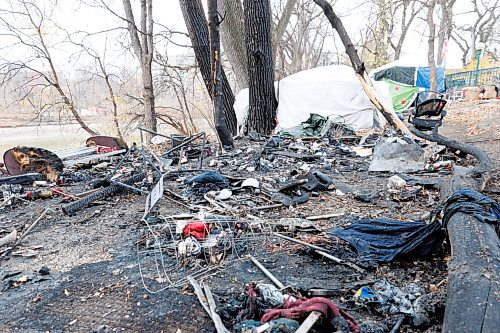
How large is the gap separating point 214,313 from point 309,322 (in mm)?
597

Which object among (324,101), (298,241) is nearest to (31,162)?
(298,241)

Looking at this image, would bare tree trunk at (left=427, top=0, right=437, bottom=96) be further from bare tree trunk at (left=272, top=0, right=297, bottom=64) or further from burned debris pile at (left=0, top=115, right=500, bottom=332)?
burned debris pile at (left=0, top=115, right=500, bottom=332)

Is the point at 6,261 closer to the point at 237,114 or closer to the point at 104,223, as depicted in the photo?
the point at 104,223

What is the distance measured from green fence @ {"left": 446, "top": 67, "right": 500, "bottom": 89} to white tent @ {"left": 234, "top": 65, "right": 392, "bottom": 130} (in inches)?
554

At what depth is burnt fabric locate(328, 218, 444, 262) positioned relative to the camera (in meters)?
2.63

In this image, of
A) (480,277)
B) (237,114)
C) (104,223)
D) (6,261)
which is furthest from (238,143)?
(480,277)

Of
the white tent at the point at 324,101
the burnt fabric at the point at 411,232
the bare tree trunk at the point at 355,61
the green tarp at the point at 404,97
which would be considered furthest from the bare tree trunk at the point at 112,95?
the burnt fabric at the point at 411,232

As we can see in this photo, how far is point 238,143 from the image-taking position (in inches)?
340

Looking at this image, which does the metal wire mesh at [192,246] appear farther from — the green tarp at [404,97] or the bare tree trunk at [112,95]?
the green tarp at [404,97]

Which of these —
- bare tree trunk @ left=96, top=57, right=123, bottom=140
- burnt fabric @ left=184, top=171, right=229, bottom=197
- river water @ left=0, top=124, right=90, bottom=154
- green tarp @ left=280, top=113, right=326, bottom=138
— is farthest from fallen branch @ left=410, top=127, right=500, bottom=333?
river water @ left=0, top=124, right=90, bottom=154

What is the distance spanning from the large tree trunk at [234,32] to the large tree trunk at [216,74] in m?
3.84

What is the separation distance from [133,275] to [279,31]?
521 inches

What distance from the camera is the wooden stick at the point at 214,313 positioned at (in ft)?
6.24

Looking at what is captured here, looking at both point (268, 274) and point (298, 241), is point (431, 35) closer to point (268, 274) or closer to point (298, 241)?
point (298, 241)
